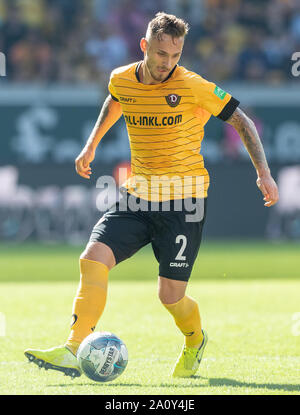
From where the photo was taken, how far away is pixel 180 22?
5.74 meters

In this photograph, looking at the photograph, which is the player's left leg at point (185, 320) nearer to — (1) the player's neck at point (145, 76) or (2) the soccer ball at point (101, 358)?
(2) the soccer ball at point (101, 358)

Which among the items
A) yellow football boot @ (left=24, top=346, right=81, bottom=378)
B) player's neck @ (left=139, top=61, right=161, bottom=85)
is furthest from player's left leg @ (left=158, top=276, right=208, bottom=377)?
player's neck @ (left=139, top=61, right=161, bottom=85)

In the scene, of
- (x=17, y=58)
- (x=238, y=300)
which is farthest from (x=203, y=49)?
(x=238, y=300)

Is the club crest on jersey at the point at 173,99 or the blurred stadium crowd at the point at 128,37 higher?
the blurred stadium crowd at the point at 128,37

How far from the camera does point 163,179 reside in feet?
20.0

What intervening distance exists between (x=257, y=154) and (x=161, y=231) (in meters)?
0.83

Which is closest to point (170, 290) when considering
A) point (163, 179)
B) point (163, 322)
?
point (163, 179)

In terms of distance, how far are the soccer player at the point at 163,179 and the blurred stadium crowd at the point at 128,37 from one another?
13988 millimetres

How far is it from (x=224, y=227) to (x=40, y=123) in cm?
471

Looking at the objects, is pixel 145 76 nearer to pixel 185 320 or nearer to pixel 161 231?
pixel 161 231

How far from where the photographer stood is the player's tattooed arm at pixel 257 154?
5.70 metres

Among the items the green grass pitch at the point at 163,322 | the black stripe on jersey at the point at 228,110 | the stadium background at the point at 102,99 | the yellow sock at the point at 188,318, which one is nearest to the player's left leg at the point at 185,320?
the yellow sock at the point at 188,318

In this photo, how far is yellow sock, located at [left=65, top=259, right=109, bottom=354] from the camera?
5758mm
